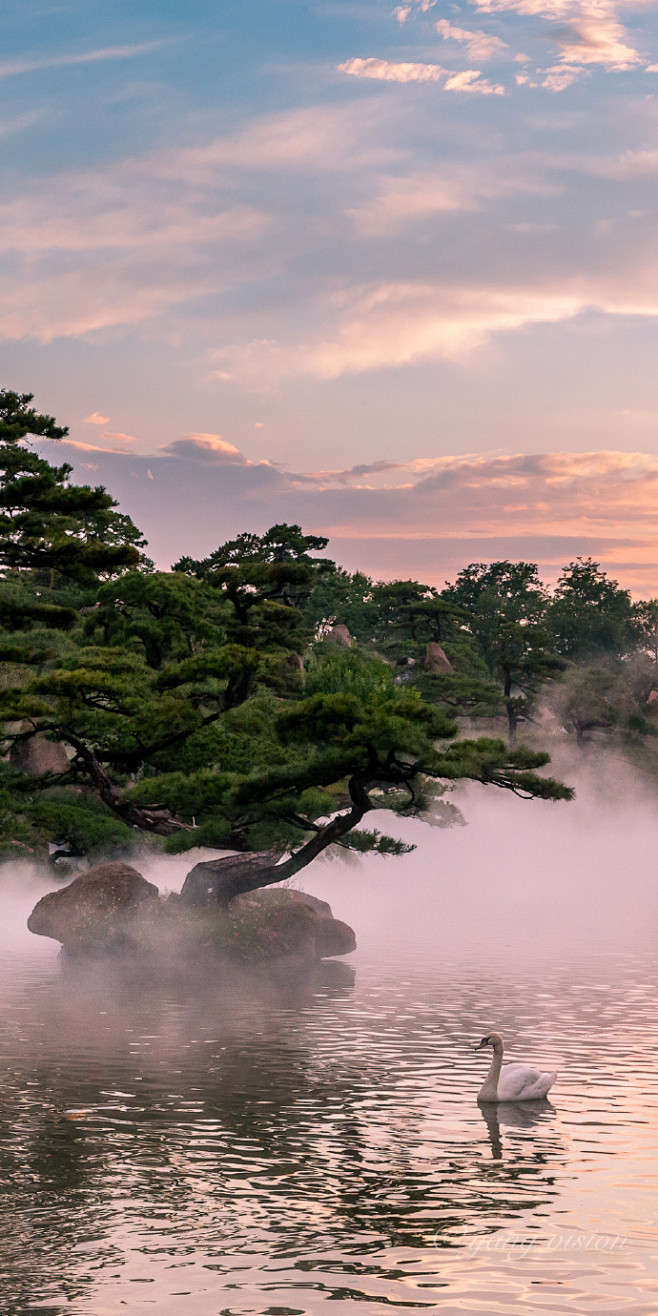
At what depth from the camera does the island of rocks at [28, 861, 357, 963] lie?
34.8 metres

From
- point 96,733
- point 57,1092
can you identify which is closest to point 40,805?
point 96,733

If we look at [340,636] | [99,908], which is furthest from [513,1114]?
[340,636]

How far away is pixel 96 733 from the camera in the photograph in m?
33.8

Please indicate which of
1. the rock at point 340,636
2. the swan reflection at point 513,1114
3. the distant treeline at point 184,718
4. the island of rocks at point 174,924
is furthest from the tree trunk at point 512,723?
the swan reflection at point 513,1114

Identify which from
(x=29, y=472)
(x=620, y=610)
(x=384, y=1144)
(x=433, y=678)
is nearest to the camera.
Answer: (x=384, y=1144)

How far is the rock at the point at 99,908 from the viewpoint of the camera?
34.9 metres

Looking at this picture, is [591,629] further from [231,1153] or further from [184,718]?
[231,1153]

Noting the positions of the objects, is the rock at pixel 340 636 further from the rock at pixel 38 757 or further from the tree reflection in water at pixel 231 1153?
the tree reflection in water at pixel 231 1153

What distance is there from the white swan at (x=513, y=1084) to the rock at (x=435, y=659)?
62185 millimetres

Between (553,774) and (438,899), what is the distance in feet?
78.8

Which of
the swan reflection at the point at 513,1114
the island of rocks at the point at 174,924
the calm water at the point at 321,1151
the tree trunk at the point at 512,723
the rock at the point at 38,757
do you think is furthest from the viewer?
the tree trunk at the point at 512,723

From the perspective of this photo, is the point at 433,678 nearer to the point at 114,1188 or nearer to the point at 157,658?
the point at 157,658

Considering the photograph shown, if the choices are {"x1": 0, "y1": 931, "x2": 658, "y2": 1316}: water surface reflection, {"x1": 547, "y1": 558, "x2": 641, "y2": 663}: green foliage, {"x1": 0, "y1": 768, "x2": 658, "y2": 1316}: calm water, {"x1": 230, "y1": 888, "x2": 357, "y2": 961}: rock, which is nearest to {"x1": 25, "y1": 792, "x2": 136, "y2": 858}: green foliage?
{"x1": 230, "y1": 888, "x2": 357, "y2": 961}: rock

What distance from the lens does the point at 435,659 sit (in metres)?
80.5
